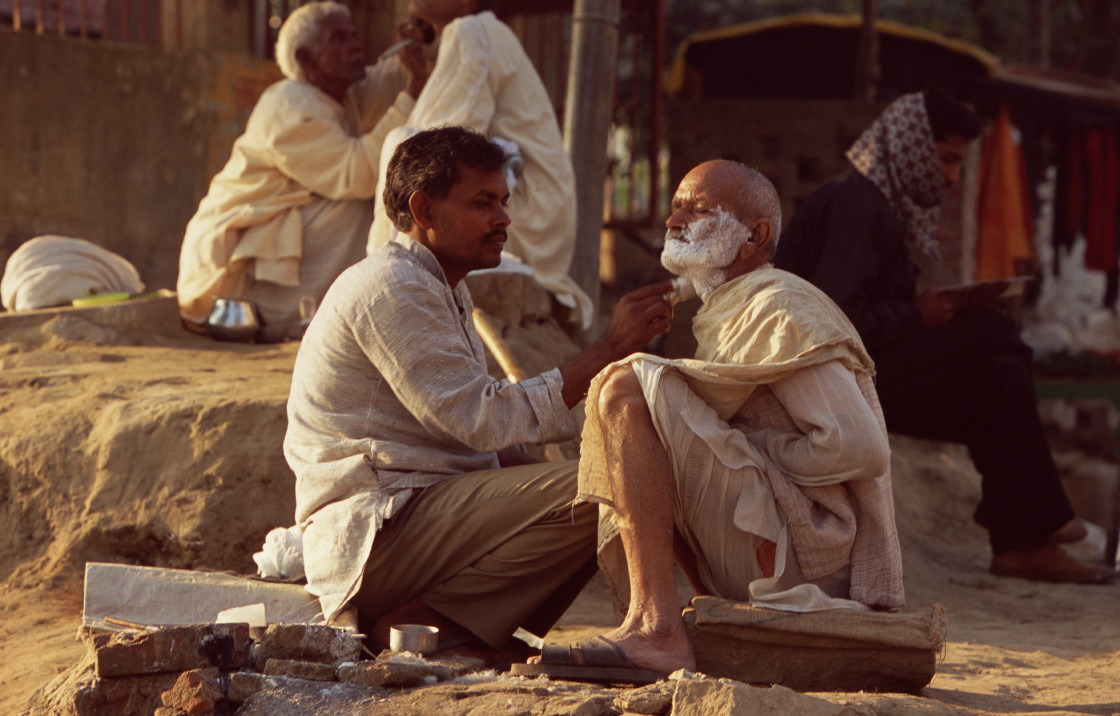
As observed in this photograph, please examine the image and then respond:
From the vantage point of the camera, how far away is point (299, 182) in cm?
671

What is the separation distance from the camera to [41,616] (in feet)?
14.4

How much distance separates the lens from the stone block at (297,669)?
2889 millimetres

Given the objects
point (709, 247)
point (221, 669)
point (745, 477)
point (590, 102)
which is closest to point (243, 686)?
point (221, 669)

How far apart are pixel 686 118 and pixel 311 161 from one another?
463cm

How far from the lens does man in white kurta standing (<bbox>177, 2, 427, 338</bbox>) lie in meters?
6.57

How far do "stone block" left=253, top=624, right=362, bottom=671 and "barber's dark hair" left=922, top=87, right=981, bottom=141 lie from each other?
136 inches

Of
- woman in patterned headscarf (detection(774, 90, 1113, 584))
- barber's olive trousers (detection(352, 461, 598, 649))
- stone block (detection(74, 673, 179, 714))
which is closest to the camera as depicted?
stone block (detection(74, 673, 179, 714))

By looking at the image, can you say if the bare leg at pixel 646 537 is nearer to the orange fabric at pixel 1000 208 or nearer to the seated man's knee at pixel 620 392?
the seated man's knee at pixel 620 392

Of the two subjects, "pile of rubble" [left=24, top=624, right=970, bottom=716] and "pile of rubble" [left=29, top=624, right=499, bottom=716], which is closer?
"pile of rubble" [left=24, top=624, right=970, bottom=716]

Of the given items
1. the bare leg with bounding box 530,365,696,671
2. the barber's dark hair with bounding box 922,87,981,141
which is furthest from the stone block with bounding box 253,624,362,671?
the barber's dark hair with bounding box 922,87,981,141

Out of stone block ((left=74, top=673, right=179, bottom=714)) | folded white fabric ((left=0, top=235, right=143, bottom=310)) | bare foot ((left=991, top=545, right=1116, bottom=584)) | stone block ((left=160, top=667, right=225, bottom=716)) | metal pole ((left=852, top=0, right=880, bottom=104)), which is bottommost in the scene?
bare foot ((left=991, top=545, right=1116, bottom=584))

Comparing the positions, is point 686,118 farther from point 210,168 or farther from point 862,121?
point 210,168

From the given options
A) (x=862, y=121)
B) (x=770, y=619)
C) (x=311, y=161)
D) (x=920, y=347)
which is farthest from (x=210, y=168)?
(x=770, y=619)

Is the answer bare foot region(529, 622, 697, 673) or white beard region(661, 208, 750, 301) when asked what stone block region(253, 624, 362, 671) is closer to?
bare foot region(529, 622, 697, 673)
